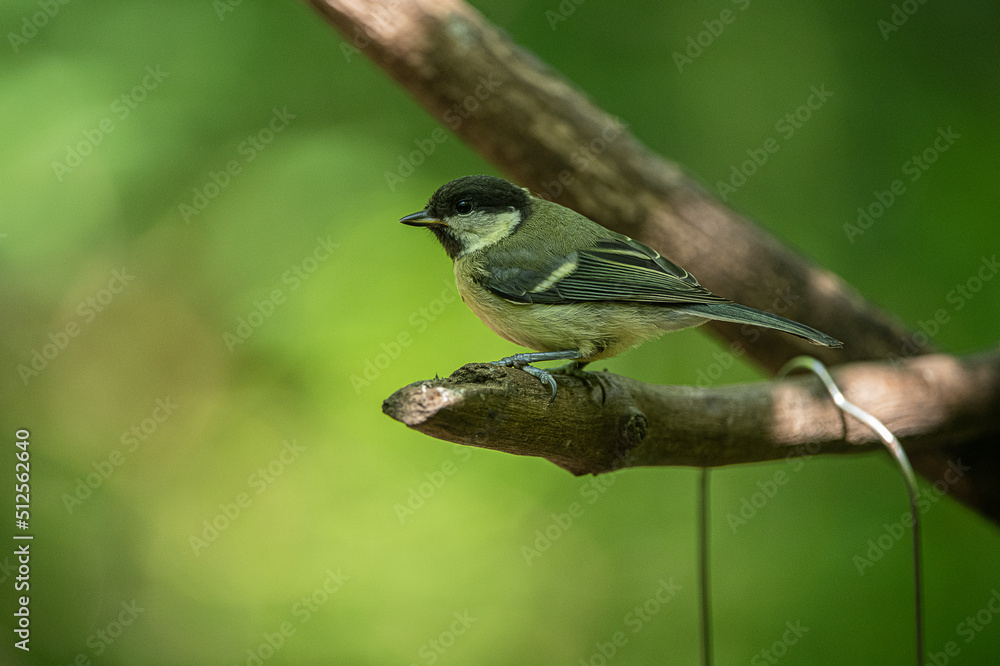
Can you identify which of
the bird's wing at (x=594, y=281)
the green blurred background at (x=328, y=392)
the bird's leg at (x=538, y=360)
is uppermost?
the bird's wing at (x=594, y=281)

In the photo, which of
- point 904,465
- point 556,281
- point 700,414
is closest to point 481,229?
point 556,281

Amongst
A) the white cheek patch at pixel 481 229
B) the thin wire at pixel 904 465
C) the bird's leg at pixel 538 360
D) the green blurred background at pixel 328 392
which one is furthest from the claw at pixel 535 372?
the green blurred background at pixel 328 392

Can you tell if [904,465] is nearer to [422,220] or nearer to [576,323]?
[576,323]

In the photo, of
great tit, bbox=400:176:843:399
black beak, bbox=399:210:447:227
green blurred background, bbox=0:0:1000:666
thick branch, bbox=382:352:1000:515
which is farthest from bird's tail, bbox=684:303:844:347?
green blurred background, bbox=0:0:1000:666

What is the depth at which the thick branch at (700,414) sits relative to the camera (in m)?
1.18

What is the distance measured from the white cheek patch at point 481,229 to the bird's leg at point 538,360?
0.33 m

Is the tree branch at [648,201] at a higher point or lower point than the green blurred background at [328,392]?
higher

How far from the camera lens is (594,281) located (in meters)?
1.58

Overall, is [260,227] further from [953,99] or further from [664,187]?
[953,99]

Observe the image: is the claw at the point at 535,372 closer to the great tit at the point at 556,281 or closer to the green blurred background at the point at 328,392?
the great tit at the point at 556,281

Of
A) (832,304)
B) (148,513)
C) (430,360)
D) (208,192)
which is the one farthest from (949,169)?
(148,513)

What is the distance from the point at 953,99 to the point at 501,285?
258cm

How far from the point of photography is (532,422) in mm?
1289

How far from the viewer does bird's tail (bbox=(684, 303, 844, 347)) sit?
4.19 feet
